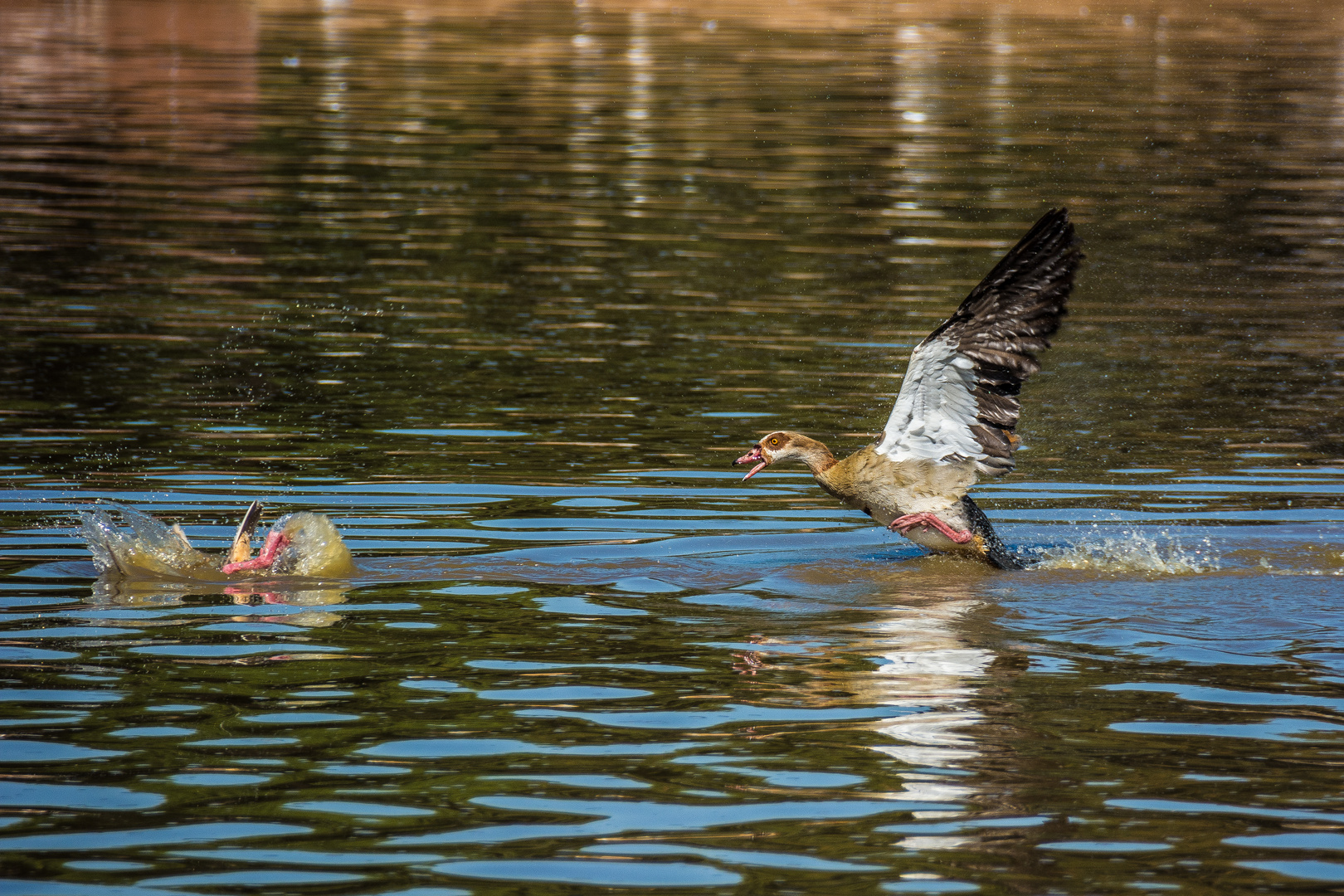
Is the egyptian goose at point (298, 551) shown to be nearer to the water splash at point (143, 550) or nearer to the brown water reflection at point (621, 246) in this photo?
the water splash at point (143, 550)

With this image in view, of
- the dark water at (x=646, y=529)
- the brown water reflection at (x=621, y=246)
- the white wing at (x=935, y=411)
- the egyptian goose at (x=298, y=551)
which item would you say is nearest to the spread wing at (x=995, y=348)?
the white wing at (x=935, y=411)

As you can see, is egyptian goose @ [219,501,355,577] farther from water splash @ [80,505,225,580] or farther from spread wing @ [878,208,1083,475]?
spread wing @ [878,208,1083,475]

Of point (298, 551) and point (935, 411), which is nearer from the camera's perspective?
point (298, 551)

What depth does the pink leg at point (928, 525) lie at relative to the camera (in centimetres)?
1162

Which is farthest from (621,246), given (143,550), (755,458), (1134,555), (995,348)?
(143,550)

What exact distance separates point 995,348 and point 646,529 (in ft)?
8.22

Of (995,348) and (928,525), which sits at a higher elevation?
(995,348)

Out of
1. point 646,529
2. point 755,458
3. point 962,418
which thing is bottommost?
point 646,529

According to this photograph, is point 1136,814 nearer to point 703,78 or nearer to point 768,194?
point 768,194

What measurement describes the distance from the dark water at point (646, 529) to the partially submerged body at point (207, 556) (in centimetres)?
20

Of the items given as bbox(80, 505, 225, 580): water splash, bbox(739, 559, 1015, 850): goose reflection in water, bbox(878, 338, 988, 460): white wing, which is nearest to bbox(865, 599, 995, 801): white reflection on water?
bbox(739, 559, 1015, 850): goose reflection in water

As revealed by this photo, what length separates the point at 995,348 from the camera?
36.5 ft

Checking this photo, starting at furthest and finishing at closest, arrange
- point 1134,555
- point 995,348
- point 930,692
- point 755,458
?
point 755,458
point 1134,555
point 995,348
point 930,692

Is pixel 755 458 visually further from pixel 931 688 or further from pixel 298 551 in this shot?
pixel 931 688
